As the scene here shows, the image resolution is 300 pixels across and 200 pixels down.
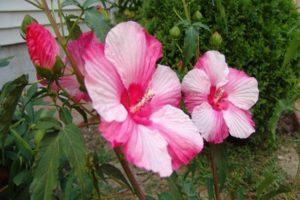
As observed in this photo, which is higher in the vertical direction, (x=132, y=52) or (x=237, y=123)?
(x=132, y=52)

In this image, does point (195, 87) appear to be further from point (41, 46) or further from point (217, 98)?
point (41, 46)

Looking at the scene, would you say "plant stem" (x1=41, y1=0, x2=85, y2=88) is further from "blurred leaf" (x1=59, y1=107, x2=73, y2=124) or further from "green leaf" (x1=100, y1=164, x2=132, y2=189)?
"green leaf" (x1=100, y1=164, x2=132, y2=189)

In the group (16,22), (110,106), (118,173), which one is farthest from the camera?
(16,22)

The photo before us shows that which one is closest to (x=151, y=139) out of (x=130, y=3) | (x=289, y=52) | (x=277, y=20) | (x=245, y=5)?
(x=289, y=52)

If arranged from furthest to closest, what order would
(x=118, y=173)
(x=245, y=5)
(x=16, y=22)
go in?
(x=16, y=22), (x=245, y=5), (x=118, y=173)

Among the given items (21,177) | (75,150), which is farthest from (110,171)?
(21,177)

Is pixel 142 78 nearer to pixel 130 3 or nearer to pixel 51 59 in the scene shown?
pixel 51 59

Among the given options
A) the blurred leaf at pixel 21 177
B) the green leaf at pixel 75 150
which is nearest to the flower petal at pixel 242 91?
the green leaf at pixel 75 150

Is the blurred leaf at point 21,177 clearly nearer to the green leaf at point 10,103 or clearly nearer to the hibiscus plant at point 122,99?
the hibiscus plant at point 122,99
